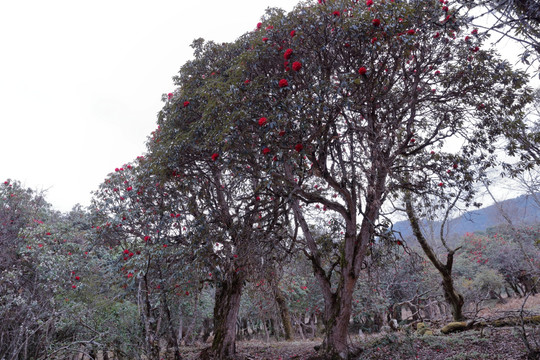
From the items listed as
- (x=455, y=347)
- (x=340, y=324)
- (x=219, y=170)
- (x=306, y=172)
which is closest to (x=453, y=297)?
(x=455, y=347)

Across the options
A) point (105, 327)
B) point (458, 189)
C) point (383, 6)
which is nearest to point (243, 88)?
point (383, 6)

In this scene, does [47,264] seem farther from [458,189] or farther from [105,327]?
[458,189]

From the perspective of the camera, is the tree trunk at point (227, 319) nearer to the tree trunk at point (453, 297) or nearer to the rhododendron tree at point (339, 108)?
the rhododendron tree at point (339, 108)

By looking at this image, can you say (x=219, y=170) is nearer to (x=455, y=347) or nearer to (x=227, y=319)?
(x=227, y=319)

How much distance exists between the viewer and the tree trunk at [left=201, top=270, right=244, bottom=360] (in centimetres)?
688

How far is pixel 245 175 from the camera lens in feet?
18.0

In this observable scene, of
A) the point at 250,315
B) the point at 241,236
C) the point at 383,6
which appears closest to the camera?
the point at 383,6

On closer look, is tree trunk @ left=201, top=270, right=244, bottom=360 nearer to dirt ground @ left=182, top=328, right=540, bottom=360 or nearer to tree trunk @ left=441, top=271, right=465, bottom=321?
dirt ground @ left=182, top=328, right=540, bottom=360

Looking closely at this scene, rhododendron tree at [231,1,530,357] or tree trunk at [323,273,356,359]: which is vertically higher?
rhododendron tree at [231,1,530,357]

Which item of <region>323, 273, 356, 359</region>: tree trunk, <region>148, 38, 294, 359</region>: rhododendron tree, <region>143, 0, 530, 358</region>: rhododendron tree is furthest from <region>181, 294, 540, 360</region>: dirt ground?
<region>148, 38, 294, 359</region>: rhododendron tree

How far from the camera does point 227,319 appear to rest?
701 centimetres

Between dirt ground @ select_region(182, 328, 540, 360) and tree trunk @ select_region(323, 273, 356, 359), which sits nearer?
dirt ground @ select_region(182, 328, 540, 360)

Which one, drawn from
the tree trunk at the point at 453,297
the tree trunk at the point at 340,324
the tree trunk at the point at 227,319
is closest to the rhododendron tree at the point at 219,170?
the tree trunk at the point at 227,319

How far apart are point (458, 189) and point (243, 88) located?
4.73 meters
